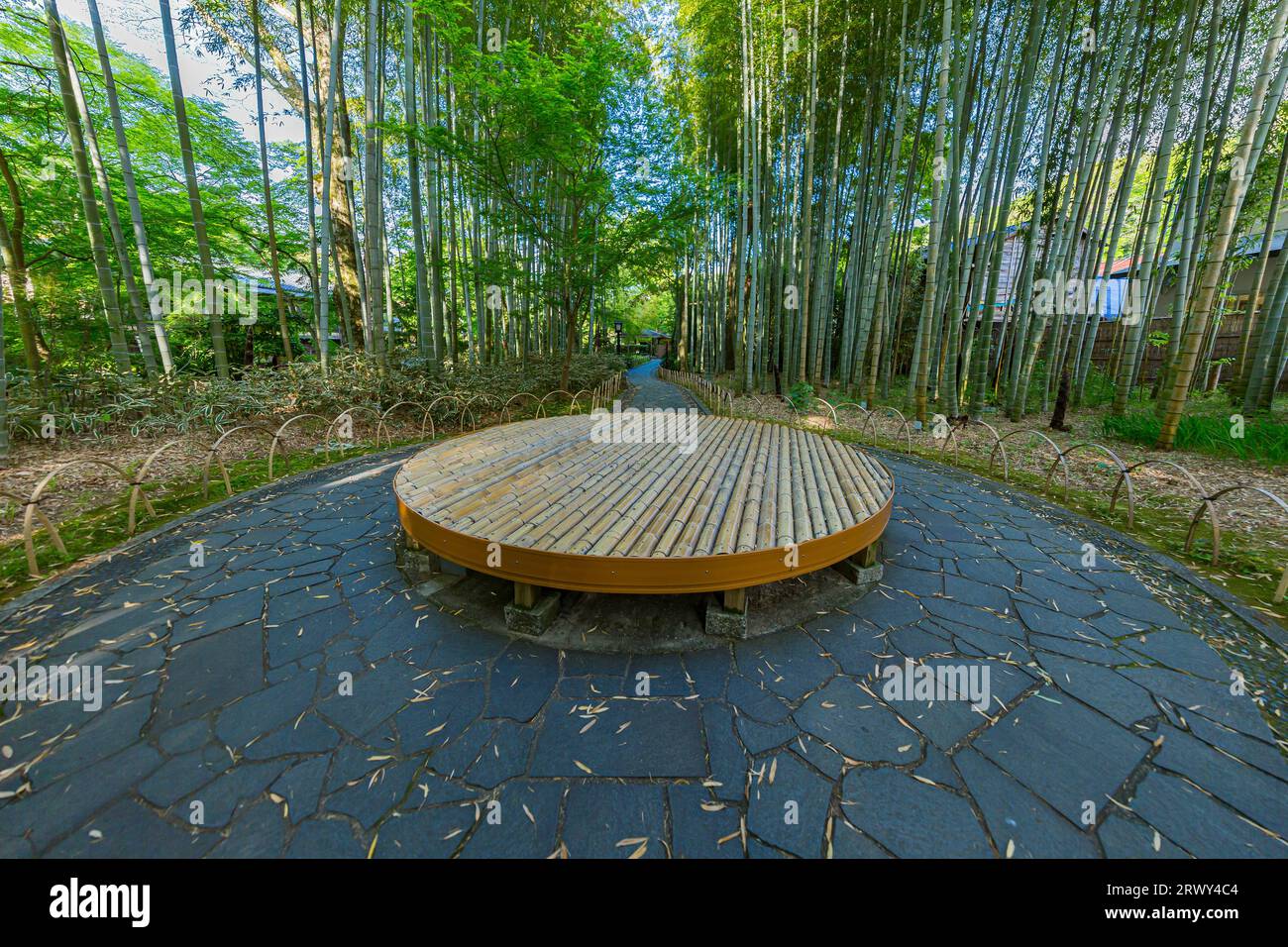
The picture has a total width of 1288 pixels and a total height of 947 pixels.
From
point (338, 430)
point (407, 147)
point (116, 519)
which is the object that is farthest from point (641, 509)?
point (407, 147)

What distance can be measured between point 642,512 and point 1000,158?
354 inches

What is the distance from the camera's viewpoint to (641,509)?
2391 mm

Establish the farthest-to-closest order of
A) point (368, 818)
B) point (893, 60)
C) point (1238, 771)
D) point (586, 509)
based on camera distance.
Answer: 1. point (893, 60)
2. point (586, 509)
3. point (1238, 771)
4. point (368, 818)

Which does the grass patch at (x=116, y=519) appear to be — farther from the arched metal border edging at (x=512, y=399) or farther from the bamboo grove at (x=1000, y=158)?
the bamboo grove at (x=1000, y=158)

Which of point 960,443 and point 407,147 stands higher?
point 407,147

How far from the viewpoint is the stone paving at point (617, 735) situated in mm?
1223

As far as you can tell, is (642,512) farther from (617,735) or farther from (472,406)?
(472,406)

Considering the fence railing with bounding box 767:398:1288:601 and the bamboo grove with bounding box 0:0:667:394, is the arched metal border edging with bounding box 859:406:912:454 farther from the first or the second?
the bamboo grove with bounding box 0:0:667:394

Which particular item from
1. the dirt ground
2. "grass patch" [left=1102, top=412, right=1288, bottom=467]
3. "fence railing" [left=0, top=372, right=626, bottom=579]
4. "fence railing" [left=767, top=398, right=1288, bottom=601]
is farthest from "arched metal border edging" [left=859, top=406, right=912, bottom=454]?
the dirt ground

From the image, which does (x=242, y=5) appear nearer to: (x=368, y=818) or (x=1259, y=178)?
(x=368, y=818)

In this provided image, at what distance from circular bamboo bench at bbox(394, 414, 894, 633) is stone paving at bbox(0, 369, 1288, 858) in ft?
1.17
